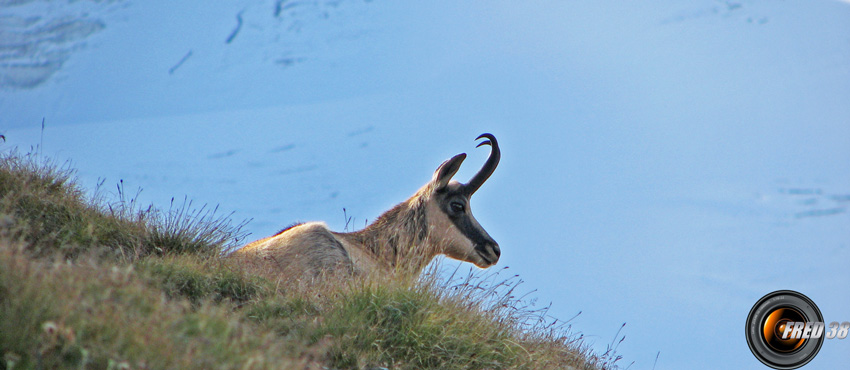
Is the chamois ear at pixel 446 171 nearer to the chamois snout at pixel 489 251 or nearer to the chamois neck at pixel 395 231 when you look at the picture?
the chamois neck at pixel 395 231

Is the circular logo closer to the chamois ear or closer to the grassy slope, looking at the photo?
the grassy slope

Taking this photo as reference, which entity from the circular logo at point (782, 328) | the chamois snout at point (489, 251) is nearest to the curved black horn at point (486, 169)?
the chamois snout at point (489, 251)

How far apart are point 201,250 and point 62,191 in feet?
5.88

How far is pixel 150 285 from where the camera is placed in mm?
5582

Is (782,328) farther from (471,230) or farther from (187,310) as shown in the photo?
(187,310)

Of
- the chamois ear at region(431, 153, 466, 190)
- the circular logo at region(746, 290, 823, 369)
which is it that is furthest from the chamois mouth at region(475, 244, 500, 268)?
the circular logo at region(746, 290, 823, 369)

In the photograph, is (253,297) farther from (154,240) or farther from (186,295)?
(154,240)

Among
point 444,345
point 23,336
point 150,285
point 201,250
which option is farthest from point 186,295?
point 23,336

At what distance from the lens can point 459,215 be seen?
353 inches

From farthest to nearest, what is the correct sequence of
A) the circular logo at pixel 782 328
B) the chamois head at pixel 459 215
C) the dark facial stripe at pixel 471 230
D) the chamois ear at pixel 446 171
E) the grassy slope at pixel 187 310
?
the dark facial stripe at pixel 471 230
the chamois head at pixel 459 215
the chamois ear at pixel 446 171
the circular logo at pixel 782 328
the grassy slope at pixel 187 310

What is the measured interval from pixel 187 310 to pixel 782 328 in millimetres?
5762

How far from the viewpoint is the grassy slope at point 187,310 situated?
133 inches

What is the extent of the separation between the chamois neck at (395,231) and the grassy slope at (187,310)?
170 centimetres

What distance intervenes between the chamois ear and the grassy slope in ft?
7.82
